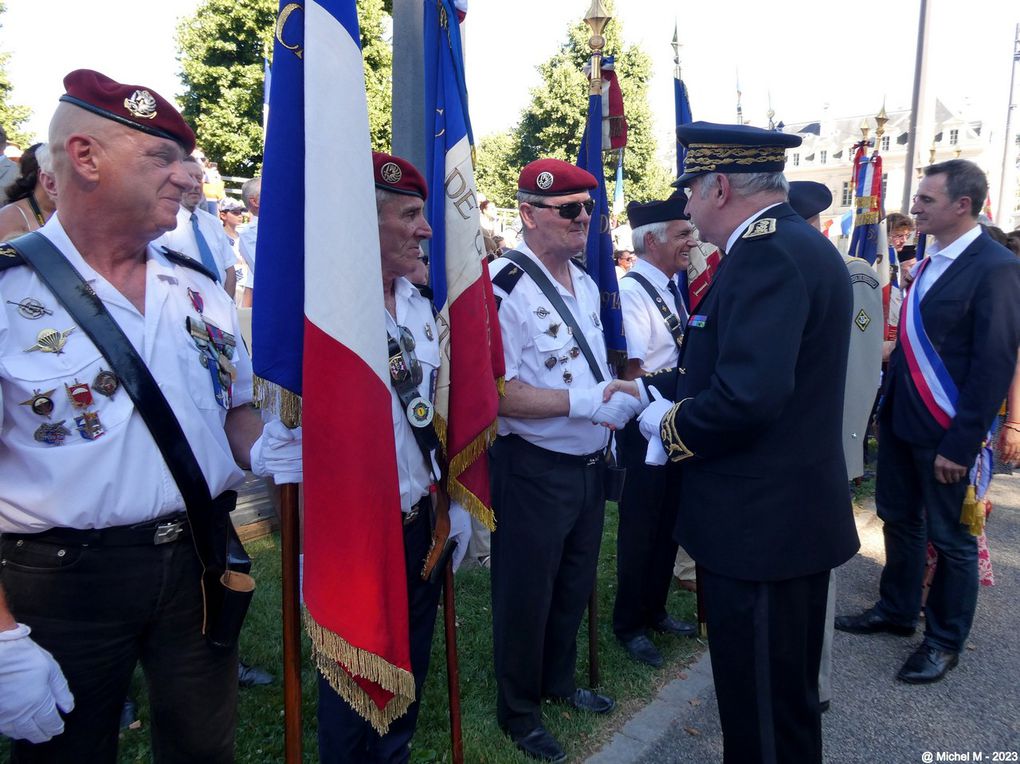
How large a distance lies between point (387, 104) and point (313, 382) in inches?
1060

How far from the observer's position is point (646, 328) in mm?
4141

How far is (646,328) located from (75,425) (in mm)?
3064

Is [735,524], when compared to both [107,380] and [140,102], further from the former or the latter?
[140,102]

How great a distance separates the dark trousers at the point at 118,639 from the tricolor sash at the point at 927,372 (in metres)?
3.72

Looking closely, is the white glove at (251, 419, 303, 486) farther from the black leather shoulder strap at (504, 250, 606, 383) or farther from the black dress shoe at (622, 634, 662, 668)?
the black dress shoe at (622, 634, 662, 668)

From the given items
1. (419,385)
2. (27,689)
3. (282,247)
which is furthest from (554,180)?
(27,689)

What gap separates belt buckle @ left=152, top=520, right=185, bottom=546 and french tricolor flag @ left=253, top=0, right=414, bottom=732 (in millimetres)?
349

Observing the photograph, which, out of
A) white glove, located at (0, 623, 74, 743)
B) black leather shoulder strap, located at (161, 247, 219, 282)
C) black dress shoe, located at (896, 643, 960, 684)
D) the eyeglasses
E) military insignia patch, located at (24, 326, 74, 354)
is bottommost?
black dress shoe, located at (896, 643, 960, 684)

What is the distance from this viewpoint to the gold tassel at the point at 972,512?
3787 millimetres

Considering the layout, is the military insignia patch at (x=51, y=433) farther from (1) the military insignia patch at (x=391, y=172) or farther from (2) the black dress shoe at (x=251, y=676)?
(2) the black dress shoe at (x=251, y=676)

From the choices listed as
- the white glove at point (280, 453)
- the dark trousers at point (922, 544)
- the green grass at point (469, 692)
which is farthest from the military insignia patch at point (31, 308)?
the dark trousers at point (922, 544)

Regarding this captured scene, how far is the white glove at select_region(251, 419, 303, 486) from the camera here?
84.2 inches

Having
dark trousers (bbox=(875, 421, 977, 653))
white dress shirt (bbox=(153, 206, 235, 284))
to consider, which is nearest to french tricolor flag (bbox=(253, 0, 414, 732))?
white dress shirt (bbox=(153, 206, 235, 284))

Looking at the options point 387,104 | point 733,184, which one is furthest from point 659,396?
point 387,104
